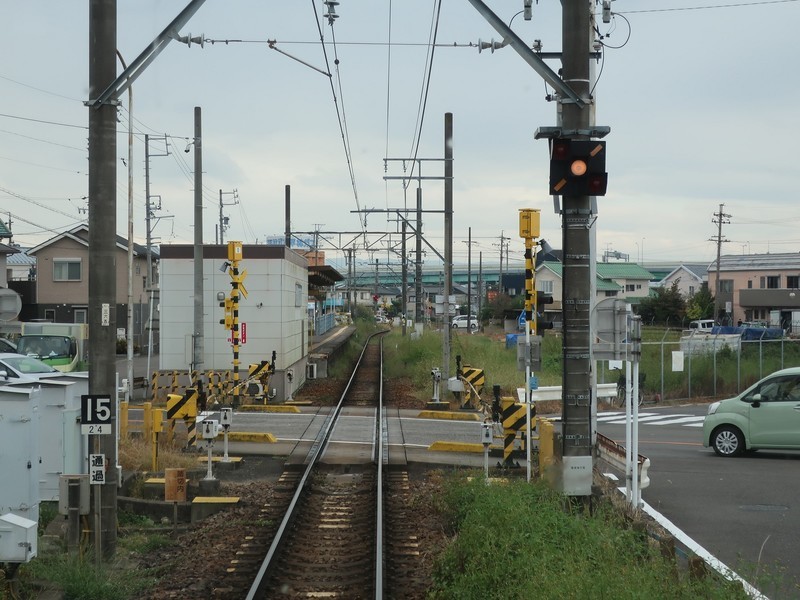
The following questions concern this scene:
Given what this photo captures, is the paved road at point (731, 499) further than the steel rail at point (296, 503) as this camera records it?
Yes

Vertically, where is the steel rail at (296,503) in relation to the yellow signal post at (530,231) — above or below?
below

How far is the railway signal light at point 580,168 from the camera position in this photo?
948cm

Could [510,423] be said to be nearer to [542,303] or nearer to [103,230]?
[542,303]

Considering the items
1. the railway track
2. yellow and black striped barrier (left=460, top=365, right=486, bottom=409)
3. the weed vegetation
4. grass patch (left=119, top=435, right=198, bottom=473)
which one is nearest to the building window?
the weed vegetation

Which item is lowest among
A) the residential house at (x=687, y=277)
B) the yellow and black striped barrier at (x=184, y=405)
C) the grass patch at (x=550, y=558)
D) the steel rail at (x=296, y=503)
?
the steel rail at (x=296, y=503)

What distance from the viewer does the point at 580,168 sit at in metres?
9.52

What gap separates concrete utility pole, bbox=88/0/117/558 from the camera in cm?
987

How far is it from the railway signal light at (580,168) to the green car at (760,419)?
8.54m

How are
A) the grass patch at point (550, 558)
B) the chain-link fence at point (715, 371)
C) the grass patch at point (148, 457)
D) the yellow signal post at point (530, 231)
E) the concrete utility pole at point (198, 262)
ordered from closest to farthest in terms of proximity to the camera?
the grass patch at point (550, 558) < the grass patch at point (148, 457) < the yellow signal post at point (530, 231) < the concrete utility pole at point (198, 262) < the chain-link fence at point (715, 371)

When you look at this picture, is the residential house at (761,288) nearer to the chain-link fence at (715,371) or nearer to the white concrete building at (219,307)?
the chain-link fence at (715,371)

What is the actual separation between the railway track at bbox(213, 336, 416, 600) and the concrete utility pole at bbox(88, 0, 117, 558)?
1.63m

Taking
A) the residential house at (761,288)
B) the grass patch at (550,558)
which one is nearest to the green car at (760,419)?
the grass patch at (550,558)

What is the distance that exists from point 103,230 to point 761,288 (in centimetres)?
6707

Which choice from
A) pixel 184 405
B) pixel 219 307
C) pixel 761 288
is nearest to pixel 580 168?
pixel 184 405
